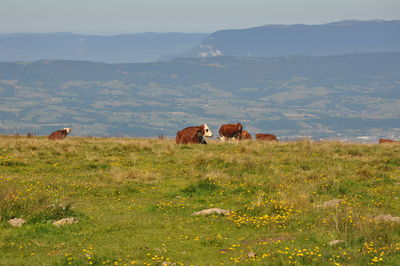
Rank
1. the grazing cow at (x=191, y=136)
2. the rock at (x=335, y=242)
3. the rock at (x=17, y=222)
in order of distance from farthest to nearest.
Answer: the grazing cow at (x=191, y=136), the rock at (x=17, y=222), the rock at (x=335, y=242)

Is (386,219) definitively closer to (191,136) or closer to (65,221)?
(65,221)

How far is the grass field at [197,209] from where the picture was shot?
34.8ft

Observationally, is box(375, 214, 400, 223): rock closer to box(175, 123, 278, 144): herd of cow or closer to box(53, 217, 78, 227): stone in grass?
box(53, 217, 78, 227): stone in grass

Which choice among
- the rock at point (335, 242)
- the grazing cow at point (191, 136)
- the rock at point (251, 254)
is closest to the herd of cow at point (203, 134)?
the grazing cow at point (191, 136)

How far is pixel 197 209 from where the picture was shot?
15086 millimetres

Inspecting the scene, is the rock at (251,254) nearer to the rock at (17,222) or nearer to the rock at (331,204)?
the rock at (331,204)

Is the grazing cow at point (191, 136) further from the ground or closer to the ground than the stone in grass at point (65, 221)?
further from the ground

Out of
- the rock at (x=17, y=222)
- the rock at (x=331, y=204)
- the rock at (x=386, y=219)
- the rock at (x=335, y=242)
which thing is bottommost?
the rock at (x=17, y=222)

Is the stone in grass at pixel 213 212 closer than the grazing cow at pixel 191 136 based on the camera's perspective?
Yes

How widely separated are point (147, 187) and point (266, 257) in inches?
356

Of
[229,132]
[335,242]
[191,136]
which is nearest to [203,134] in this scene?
[191,136]

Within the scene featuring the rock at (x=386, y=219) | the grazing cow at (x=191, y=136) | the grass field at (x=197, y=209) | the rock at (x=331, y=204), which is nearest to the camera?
the grass field at (x=197, y=209)

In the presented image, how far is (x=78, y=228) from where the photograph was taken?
12.7 m

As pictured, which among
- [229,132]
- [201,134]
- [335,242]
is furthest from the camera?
[229,132]
